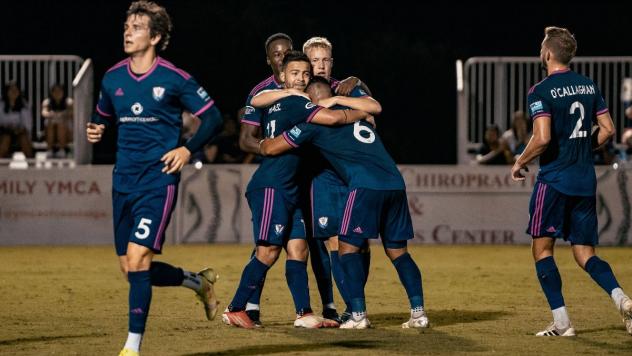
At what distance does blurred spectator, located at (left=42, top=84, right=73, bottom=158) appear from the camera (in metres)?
20.4

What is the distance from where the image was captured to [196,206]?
19.4m

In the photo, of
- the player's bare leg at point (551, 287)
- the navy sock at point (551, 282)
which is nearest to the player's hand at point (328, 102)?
the player's bare leg at point (551, 287)

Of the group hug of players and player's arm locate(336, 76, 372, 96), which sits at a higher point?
player's arm locate(336, 76, 372, 96)

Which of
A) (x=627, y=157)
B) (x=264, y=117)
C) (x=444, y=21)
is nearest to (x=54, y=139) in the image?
(x=627, y=157)

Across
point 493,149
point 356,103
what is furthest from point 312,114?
point 493,149

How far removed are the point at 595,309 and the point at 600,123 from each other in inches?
86.9

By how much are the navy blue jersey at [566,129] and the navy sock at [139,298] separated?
10.1 feet

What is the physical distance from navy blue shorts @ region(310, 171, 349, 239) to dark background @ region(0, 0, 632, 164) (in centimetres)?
1484

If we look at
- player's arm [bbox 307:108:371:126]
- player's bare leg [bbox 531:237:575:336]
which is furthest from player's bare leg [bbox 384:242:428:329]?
player's arm [bbox 307:108:371:126]

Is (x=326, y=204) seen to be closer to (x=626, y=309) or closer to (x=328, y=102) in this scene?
(x=328, y=102)

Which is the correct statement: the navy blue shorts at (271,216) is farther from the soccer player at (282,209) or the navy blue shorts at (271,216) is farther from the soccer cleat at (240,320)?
the soccer cleat at (240,320)

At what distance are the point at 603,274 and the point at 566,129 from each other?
1075mm

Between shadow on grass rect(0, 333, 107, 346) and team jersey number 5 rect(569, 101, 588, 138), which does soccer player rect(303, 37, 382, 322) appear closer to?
team jersey number 5 rect(569, 101, 588, 138)

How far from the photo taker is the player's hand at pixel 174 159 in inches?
340
